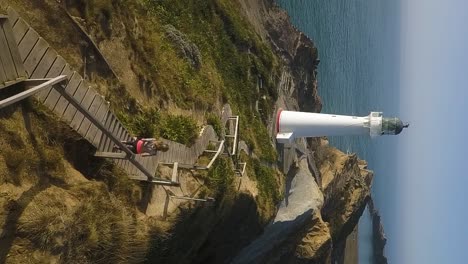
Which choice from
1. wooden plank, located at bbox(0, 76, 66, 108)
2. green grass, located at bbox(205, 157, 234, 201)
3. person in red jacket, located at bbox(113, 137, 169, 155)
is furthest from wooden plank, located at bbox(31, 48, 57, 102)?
green grass, located at bbox(205, 157, 234, 201)

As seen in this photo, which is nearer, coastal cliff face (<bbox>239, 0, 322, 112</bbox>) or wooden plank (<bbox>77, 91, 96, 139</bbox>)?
wooden plank (<bbox>77, 91, 96, 139</bbox>)

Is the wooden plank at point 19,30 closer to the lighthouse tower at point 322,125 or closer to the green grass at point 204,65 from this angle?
the green grass at point 204,65

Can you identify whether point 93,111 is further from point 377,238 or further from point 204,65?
point 377,238

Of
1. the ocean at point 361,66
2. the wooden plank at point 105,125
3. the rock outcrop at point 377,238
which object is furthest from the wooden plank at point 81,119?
the rock outcrop at point 377,238

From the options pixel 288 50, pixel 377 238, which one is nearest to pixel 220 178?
pixel 288 50

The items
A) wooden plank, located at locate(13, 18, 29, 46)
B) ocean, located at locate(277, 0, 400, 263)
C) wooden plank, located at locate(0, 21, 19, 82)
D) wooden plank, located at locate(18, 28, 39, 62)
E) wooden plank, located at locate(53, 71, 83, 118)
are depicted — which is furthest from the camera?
ocean, located at locate(277, 0, 400, 263)

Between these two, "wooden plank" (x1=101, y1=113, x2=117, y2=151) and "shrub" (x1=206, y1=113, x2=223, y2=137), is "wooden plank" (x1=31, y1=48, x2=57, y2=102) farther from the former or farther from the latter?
"shrub" (x1=206, y1=113, x2=223, y2=137)
